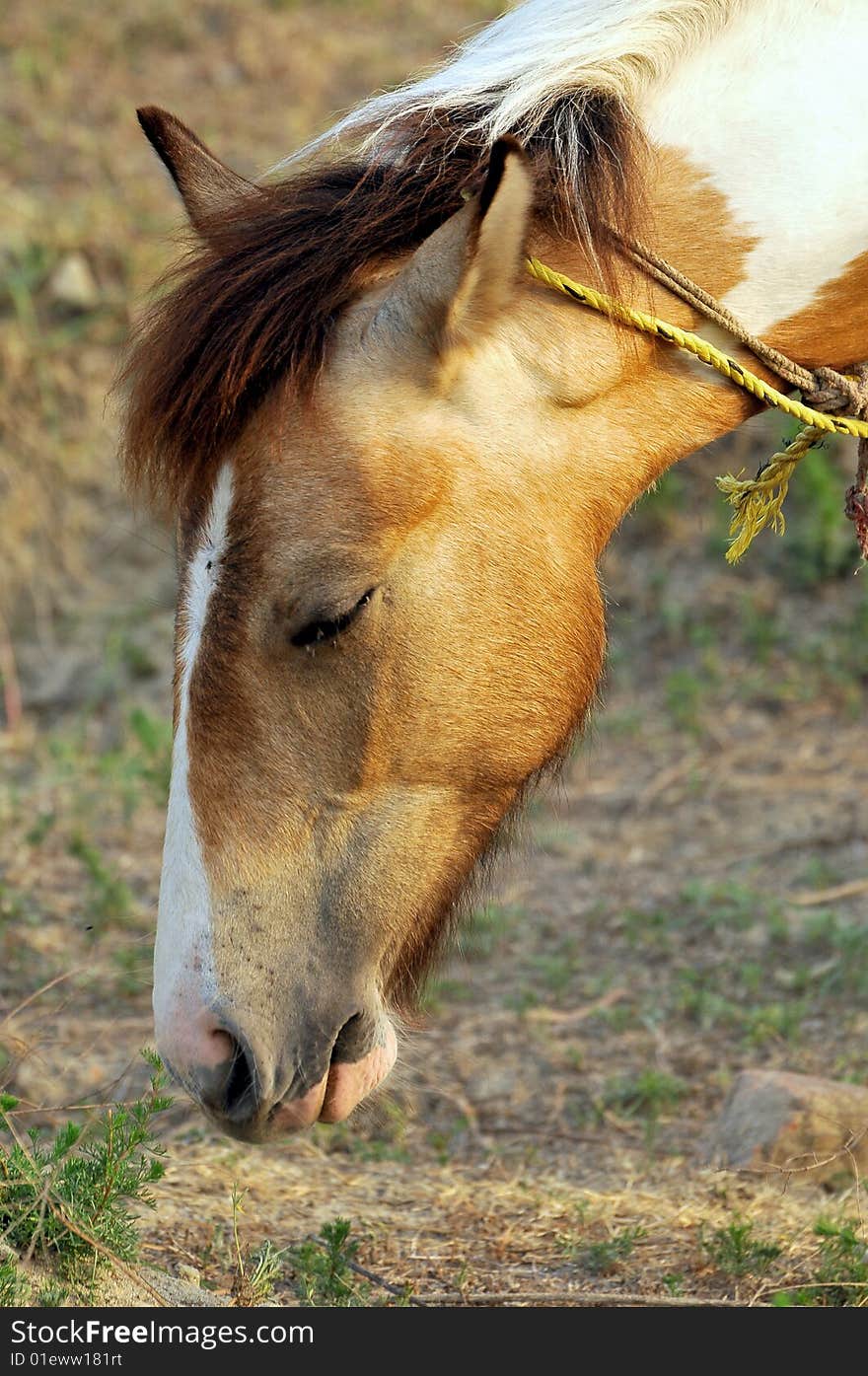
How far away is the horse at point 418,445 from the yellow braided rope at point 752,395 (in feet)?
0.10

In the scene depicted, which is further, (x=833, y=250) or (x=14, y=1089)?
(x=14, y=1089)

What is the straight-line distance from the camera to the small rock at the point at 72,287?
6.38m

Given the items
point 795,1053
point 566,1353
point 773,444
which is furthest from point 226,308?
point 773,444

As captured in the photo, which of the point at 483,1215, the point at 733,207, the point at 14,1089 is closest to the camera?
the point at 733,207

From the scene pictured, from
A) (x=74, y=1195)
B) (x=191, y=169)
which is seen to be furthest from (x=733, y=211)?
(x=74, y=1195)

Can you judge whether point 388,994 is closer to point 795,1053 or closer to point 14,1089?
point 14,1089

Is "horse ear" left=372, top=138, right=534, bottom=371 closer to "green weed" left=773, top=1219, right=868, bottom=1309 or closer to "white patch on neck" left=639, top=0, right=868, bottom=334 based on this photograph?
"white patch on neck" left=639, top=0, right=868, bottom=334

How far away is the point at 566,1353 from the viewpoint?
2.13 metres

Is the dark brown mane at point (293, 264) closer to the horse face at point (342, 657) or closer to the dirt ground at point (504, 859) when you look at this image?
the horse face at point (342, 657)

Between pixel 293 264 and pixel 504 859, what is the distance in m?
1.25

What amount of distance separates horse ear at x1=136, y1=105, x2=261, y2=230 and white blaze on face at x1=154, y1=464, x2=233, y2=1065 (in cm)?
57

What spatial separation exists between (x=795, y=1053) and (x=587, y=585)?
1.71 m

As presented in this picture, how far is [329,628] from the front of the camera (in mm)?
2117

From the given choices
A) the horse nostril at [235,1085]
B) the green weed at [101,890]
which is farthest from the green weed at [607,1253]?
the green weed at [101,890]
